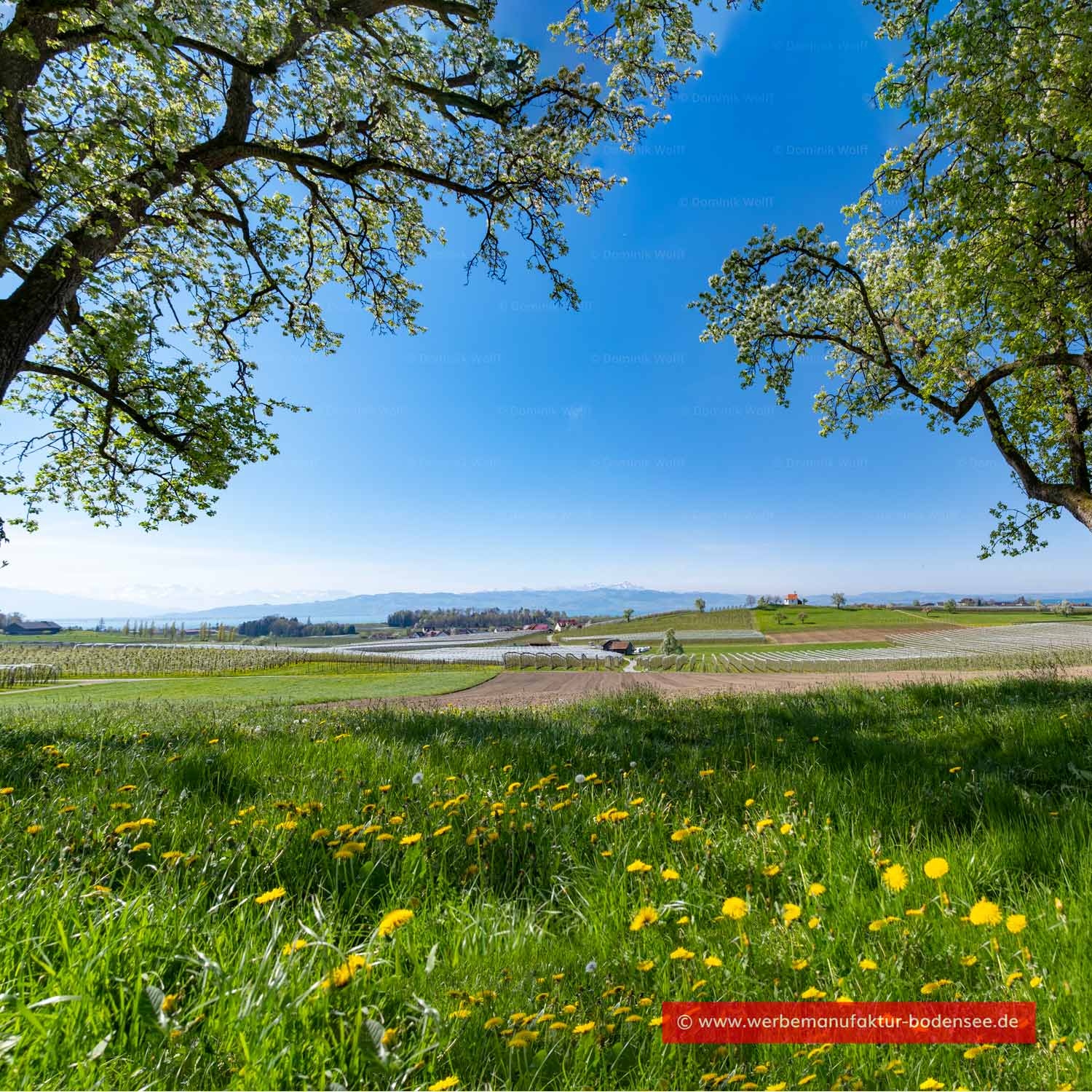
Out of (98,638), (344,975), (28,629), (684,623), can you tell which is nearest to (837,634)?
(684,623)

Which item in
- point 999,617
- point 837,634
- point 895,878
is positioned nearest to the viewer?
point 895,878

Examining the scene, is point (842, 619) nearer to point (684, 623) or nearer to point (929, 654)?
point (684, 623)

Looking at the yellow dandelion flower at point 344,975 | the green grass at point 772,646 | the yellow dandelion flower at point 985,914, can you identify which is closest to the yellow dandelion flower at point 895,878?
the yellow dandelion flower at point 985,914

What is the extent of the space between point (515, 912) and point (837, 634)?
106362 mm

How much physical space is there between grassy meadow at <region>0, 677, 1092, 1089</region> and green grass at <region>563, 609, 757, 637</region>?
11927 cm

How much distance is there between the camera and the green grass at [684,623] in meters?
124

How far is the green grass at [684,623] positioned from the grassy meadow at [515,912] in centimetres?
11927

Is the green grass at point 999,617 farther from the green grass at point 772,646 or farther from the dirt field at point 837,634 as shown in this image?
the green grass at point 772,646

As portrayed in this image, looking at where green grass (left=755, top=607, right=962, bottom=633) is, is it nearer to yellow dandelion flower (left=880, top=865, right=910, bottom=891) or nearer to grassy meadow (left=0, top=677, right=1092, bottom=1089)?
grassy meadow (left=0, top=677, right=1092, bottom=1089)

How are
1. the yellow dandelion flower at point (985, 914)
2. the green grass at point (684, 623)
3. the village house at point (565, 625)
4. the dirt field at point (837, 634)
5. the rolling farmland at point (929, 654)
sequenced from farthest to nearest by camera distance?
the village house at point (565, 625), the green grass at point (684, 623), the dirt field at point (837, 634), the rolling farmland at point (929, 654), the yellow dandelion flower at point (985, 914)

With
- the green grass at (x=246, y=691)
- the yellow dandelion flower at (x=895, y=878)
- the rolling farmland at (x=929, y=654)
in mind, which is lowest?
the rolling farmland at (x=929, y=654)

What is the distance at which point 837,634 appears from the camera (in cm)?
9106

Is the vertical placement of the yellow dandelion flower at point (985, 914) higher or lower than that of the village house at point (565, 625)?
higher

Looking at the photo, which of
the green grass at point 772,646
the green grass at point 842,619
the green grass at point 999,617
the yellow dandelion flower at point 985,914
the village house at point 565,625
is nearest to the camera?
the yellow dandelion flower at point 985,914
